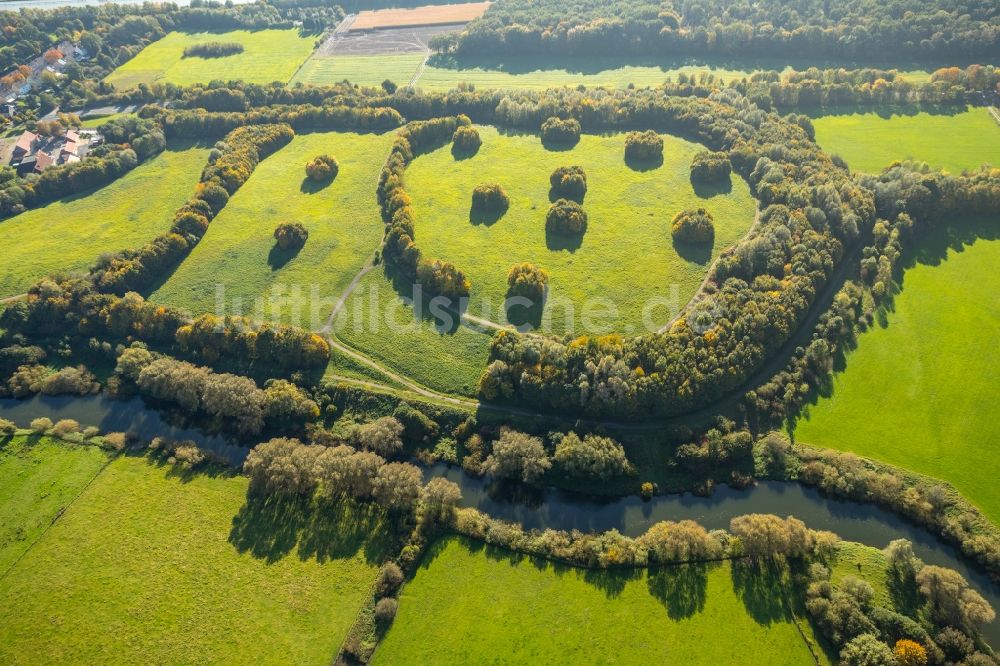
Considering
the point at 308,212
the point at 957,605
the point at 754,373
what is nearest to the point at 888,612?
the point at 957,605

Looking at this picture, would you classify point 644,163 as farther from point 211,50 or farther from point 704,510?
point 211,50

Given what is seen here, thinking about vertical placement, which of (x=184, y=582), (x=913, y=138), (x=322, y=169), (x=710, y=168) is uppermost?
(x=913, y=138)

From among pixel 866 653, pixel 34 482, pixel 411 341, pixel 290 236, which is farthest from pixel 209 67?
pixel 866 653

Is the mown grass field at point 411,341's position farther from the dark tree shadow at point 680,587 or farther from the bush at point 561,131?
the bush at point 561,131

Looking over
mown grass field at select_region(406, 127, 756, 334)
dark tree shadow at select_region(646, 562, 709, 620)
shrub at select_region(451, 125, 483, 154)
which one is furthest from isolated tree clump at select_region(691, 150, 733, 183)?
dark tree shadow at select_region(646, 562, 709, 620)

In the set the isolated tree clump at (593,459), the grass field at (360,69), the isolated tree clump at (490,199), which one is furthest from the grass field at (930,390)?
the grass field at (360,69)
